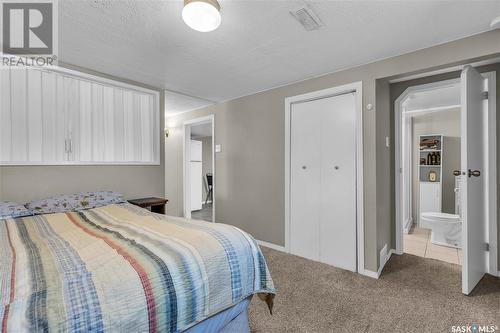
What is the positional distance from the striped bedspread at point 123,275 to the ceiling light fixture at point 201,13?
1269 mm

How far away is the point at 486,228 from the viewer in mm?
2408

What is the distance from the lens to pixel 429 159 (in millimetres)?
4469

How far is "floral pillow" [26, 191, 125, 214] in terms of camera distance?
2.10 meters

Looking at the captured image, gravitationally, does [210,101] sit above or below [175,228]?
above

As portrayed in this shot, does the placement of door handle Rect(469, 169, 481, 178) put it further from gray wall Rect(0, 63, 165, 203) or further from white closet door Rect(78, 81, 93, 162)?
white closet door Rect(78, 81, 93, 162)

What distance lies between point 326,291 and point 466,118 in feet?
6.43

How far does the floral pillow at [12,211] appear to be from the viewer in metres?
1.86

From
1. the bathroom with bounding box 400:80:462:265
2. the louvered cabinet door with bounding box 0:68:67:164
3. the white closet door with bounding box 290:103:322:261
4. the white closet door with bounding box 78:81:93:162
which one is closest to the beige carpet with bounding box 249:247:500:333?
the white closet door with bounding box 290:103:322:261

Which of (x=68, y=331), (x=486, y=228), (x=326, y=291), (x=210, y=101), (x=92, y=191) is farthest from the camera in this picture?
(x=210, y=101)

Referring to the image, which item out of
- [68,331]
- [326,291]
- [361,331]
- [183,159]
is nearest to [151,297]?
[68,331]

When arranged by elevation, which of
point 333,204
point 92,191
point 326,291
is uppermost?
point 92,191

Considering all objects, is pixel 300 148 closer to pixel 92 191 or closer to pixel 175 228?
pixel 175 228

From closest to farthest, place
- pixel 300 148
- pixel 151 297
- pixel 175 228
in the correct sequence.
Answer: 1. pixel 151 297
2. pixel 175 228
3. pixel 300 148

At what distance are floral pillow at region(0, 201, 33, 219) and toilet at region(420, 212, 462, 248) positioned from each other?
4796mm
